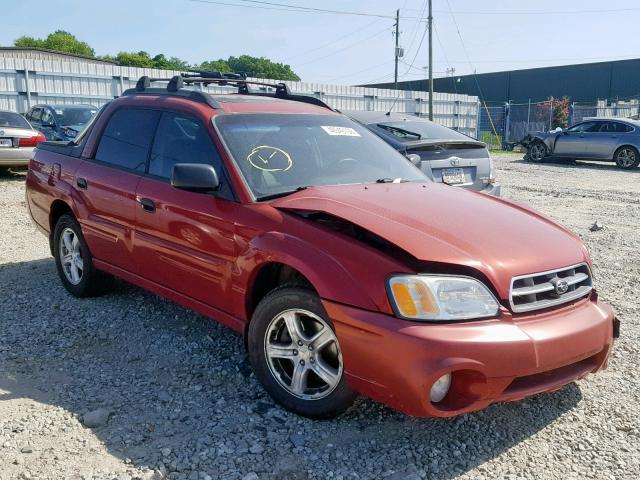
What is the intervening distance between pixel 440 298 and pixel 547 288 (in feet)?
1.98

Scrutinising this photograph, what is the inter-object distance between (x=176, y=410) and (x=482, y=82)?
5351 centimetres

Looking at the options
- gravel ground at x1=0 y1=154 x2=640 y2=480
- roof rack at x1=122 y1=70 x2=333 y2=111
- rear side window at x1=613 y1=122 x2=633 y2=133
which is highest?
roof rack at x1=122 y1=70 x2=333 y2=111

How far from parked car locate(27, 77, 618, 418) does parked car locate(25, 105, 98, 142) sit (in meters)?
9.55

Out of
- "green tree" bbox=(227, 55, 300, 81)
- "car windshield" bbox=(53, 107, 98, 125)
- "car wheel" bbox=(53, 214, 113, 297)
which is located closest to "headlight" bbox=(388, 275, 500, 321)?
"car wheel" bbox=(53, 214, 113, 297)

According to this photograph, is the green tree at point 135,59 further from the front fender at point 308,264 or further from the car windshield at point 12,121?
the front fender at point 308,264

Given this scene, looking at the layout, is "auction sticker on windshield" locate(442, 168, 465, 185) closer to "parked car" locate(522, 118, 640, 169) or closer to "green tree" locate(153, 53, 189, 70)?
"parked car" locate(522, 118, 640, 169)

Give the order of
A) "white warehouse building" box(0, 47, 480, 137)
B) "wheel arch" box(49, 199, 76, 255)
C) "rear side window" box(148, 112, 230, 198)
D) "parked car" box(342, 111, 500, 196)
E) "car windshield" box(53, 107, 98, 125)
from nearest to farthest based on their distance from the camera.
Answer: "rear side window" box(148, 112, 230, 198), "wheel arch" box(49, 199, 76, 255), "parked car" box(342, 111, 500, 196), "car windshield" box(53, 107, 98, 125), "white warehouse building" box(0, 47, 480, 137)

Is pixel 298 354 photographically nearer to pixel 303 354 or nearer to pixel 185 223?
pixel 303 354

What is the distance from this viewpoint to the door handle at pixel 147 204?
4.10 metres

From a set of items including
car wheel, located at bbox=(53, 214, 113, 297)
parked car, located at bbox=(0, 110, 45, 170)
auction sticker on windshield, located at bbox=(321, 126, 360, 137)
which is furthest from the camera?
parked car, located at bbox=(0, 110, 45, 170)

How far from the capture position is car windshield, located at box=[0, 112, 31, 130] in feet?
39.7

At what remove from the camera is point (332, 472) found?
9.25 ft

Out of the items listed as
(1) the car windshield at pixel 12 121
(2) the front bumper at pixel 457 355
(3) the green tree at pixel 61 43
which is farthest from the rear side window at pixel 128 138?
(3) the green tree at pixel 61 43

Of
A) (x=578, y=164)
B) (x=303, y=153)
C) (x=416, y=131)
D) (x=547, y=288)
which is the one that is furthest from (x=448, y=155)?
(x=578, y=164)
